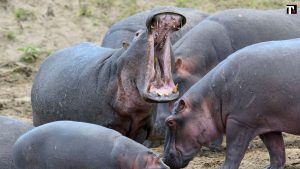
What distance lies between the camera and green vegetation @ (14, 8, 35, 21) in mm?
10883

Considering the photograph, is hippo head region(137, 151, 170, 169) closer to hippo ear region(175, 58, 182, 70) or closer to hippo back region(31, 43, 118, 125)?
hippo back region(31, 43, 118, 125)

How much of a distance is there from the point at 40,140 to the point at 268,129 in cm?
161

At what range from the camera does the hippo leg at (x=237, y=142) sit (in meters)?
6.61

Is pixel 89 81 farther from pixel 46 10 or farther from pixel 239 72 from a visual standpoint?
pixel 46 10

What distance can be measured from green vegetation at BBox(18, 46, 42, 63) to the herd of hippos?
7.76ft

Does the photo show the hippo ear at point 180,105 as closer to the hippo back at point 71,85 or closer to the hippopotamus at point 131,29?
the hippo back at point 71,85

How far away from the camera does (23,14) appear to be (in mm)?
Answer: 10930

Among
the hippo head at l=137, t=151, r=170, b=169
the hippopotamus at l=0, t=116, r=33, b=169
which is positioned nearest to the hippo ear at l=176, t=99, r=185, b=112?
the hippopotamus at l=0, t=116, r=33, b=169

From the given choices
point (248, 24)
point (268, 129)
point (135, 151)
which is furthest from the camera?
point (248, 24)

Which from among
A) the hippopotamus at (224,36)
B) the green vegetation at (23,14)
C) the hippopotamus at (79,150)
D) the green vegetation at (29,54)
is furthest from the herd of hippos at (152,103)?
the green vegetation at (23,14)

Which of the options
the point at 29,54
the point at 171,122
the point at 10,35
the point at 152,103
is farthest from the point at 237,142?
the point at 10,35

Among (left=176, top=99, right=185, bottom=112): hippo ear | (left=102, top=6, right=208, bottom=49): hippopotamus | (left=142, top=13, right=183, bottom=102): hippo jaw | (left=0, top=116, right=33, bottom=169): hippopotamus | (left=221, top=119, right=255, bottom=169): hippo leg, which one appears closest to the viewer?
(left=0, top=116, right=33, bottom=169): hippopotamus

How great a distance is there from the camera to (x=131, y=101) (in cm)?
689

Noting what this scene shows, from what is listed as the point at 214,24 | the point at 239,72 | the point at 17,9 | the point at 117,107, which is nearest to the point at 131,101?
the point at 117,107
